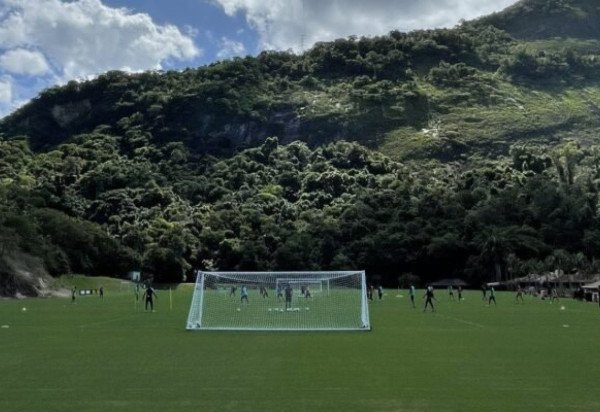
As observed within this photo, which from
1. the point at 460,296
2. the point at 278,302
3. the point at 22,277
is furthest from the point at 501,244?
the point at 278,302

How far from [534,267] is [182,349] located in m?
77.4

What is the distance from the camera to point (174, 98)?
7648 inches

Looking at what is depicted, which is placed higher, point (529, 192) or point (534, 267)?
point (529, 192)

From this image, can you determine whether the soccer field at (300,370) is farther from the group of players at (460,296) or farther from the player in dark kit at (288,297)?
the group of players at (460,296)

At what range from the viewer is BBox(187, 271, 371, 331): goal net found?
93.9ft

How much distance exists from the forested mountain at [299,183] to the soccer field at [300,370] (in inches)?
1865

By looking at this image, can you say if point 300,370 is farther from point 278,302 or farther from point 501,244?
point 501,244

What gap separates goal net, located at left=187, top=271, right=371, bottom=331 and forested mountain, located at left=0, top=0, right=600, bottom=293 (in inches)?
1233

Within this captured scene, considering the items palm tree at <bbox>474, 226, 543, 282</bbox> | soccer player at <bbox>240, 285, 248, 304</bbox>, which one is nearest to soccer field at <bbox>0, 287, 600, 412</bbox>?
soccer player at <bbox>240, 285, 248, 304</bbox>

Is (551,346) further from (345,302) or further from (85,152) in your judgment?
(85,152)

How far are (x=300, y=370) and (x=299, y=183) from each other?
14901 cm

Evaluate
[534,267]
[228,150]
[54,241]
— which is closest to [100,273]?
[54,241]

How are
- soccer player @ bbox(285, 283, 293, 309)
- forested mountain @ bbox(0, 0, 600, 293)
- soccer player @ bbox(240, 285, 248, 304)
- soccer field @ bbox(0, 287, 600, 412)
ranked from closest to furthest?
soccer field @ bbox(0, 287, 600, 412), soccer player @ bbox(285, 283, 293, 309), soccer player @ bbox(240, 285, 248, 304), forested mountain @ bbox(0, 0, 600, 293)

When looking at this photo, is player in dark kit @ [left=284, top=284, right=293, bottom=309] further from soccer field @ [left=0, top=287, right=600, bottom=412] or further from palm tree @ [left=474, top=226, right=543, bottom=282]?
palm tree @ [left=474, top=226, right=543, bottom=282]
